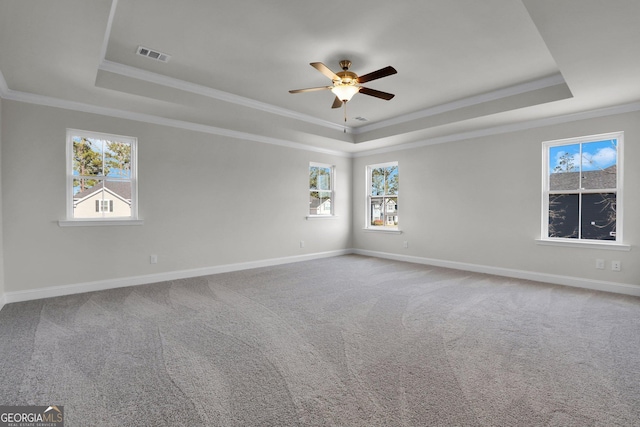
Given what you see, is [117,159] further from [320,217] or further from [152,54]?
[320,217]

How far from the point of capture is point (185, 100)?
4215mm

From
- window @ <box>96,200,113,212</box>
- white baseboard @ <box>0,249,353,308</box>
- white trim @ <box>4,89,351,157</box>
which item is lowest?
white baseboard @ <box>0,249,353,308</box>

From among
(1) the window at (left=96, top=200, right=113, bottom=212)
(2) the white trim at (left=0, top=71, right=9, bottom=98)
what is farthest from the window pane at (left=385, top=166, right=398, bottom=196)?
(2) the white trim at (left=0, top=71, right=9, bottom=98)

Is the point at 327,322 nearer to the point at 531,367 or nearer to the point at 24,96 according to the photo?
the point at 531,367

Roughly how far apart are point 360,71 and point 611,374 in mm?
3622

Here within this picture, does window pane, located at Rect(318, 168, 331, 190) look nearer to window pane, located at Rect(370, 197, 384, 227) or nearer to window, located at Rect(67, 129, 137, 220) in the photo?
window pane, located at Rect(370, 197, 384, 227)

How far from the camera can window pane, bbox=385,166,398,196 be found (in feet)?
22.5

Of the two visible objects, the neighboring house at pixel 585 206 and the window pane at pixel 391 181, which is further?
the window pane at pixel 391 181

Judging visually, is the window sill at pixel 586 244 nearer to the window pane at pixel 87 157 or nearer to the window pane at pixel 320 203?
the window pane at pixel 320 203

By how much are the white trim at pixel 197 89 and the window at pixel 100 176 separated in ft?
3.46

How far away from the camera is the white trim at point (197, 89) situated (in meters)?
3.68

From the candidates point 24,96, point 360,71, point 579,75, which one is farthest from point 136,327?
point 579,75

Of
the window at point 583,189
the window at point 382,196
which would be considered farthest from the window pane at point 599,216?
the window at point 382,196

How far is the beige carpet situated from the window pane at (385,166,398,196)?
3.10m
